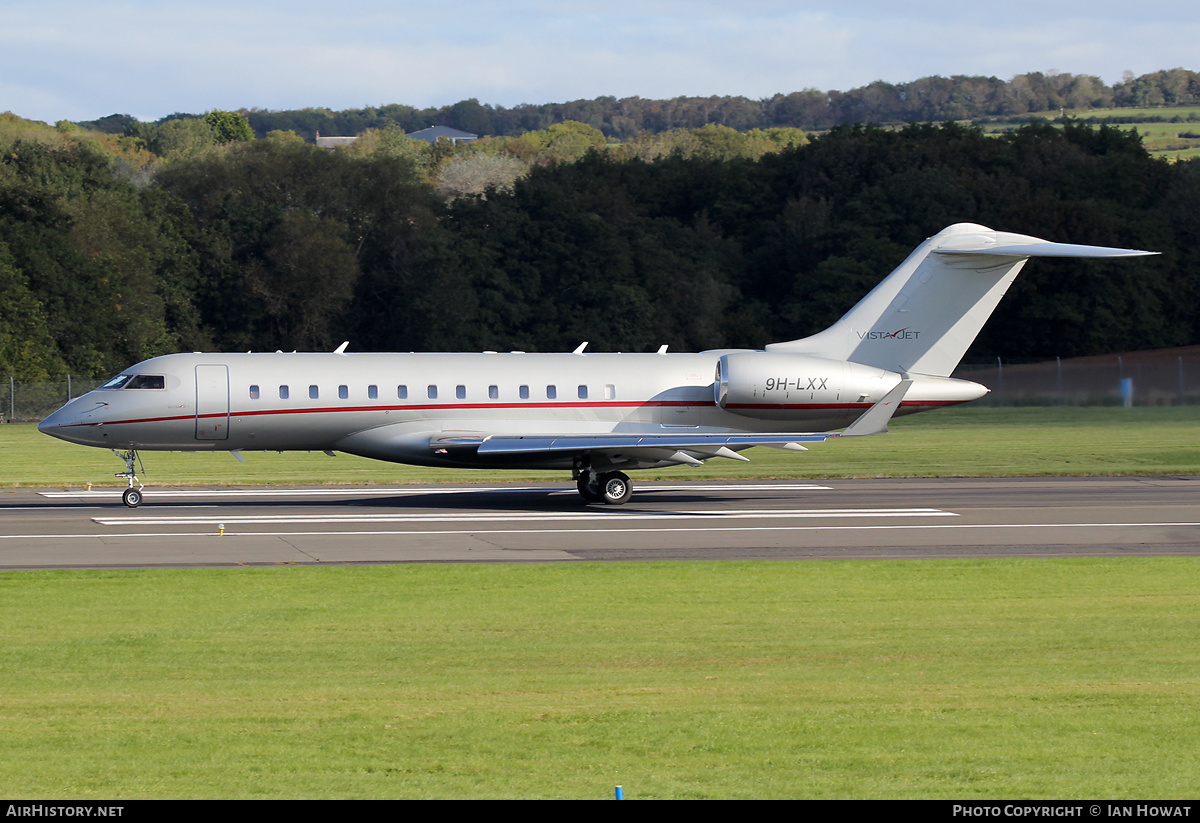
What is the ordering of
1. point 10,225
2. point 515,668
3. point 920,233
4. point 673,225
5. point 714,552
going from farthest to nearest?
point 673,225 < point 920,233 < point 10,225 < point 714,552 < point 515,668

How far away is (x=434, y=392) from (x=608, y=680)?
17395mm

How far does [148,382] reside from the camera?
2792 centimetres

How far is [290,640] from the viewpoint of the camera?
1315 centimetres

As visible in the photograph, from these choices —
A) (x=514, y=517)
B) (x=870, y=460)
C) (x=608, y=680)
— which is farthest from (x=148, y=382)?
(x=870, y=460)

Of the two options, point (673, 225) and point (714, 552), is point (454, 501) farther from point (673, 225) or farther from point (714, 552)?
point (673, 225)

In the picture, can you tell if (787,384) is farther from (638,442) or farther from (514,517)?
(514,517)

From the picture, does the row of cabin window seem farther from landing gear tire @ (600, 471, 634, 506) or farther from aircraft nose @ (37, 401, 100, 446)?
aircraft nose @ (37, 401, 100, 446)

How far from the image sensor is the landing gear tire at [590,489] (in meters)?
28.3

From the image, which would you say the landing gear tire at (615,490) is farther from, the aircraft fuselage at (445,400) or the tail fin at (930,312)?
the tail fin at (930,312)

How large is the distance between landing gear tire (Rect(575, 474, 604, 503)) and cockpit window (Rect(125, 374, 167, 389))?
905cm

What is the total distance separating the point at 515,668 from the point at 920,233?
7443cm

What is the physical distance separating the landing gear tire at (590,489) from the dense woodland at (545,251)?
44453 millimetres

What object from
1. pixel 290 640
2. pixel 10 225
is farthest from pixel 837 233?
pixel 290 640

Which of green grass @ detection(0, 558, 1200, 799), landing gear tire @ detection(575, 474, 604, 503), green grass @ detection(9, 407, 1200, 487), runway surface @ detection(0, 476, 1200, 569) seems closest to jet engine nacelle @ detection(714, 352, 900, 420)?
runway surface @ detection(0, 476, 1200, 569)
